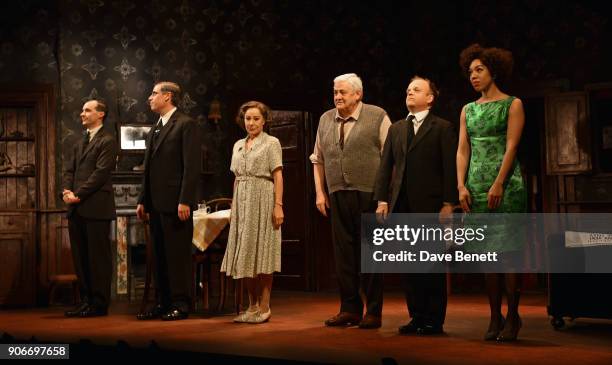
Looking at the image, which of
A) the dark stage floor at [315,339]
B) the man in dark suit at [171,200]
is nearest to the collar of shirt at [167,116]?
the man in dark suit at [171,200]

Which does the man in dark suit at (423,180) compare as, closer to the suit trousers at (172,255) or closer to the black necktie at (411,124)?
the black necktie at (411,124)

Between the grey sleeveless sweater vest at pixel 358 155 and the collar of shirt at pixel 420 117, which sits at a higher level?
the collar of shirt at pixel 420 117

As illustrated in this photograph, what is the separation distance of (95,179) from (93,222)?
327 millimetres

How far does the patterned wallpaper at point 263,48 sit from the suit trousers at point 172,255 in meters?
2.67

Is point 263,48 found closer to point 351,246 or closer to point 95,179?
point 95,179

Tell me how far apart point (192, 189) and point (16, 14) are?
3.52m

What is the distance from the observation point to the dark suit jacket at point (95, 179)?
19.1 feet

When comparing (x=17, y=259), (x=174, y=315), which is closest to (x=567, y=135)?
(x=174, y=315)

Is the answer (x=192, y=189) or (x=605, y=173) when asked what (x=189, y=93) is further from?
(x=605, y=173)

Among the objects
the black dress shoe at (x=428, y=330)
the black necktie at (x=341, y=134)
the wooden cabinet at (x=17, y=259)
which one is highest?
the black necktie at (x=341, y=134)

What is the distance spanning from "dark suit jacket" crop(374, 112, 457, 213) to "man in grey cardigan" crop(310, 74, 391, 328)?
0.81 feet

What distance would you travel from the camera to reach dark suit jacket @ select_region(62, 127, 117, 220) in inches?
229

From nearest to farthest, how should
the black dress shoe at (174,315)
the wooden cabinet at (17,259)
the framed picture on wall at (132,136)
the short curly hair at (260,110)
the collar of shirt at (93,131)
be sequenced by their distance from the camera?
1. the short curly hair at (260,110)
2. the black dress shoe at (174,315)
3. the collar of shirt at (93,131)
4. the wooden cabinet at (17,259)
5. the framed picture on wall at (132,136)

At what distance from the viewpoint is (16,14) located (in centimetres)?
762
